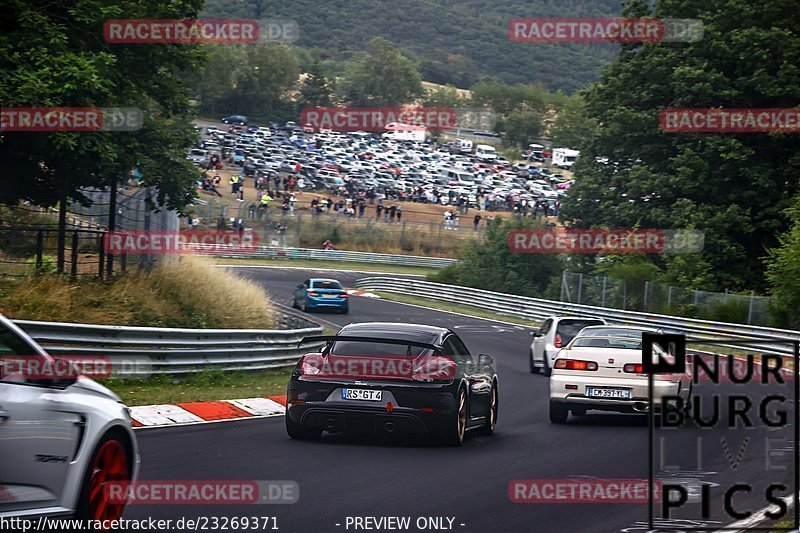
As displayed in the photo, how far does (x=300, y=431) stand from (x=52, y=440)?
20.2ft

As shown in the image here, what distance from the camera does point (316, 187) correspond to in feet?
276

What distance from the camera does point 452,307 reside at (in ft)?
169

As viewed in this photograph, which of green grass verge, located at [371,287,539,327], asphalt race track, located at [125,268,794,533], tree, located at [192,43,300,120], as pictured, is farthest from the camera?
tree, located at [192,43,300,120]

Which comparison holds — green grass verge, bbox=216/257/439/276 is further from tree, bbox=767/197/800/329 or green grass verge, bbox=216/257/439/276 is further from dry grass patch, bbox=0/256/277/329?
dry grass patch, bbox=0/256/277/329

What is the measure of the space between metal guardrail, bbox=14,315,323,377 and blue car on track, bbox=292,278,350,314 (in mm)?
20214

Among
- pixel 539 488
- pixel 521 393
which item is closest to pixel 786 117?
pixel 521 393

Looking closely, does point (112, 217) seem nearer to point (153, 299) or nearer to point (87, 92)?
point (153, 299)

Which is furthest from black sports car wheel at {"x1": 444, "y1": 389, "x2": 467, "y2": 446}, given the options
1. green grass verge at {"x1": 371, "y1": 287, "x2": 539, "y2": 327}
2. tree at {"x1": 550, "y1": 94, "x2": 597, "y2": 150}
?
tree at {"x1": 550, "y1": 94, "x2": 597, "y2": 150}

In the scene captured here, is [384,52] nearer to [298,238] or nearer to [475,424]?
[298,238]

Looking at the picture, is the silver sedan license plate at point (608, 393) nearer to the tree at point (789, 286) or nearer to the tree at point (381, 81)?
the tree at point (789, 286)

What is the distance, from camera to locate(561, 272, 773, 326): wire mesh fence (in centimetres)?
3391

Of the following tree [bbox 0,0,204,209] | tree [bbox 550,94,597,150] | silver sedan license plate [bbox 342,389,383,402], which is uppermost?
tree [bbox 550,94,597,150]

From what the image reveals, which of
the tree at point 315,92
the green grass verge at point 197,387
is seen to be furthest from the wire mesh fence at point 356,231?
the tree at point 315,92

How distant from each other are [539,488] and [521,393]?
33.9 ft
